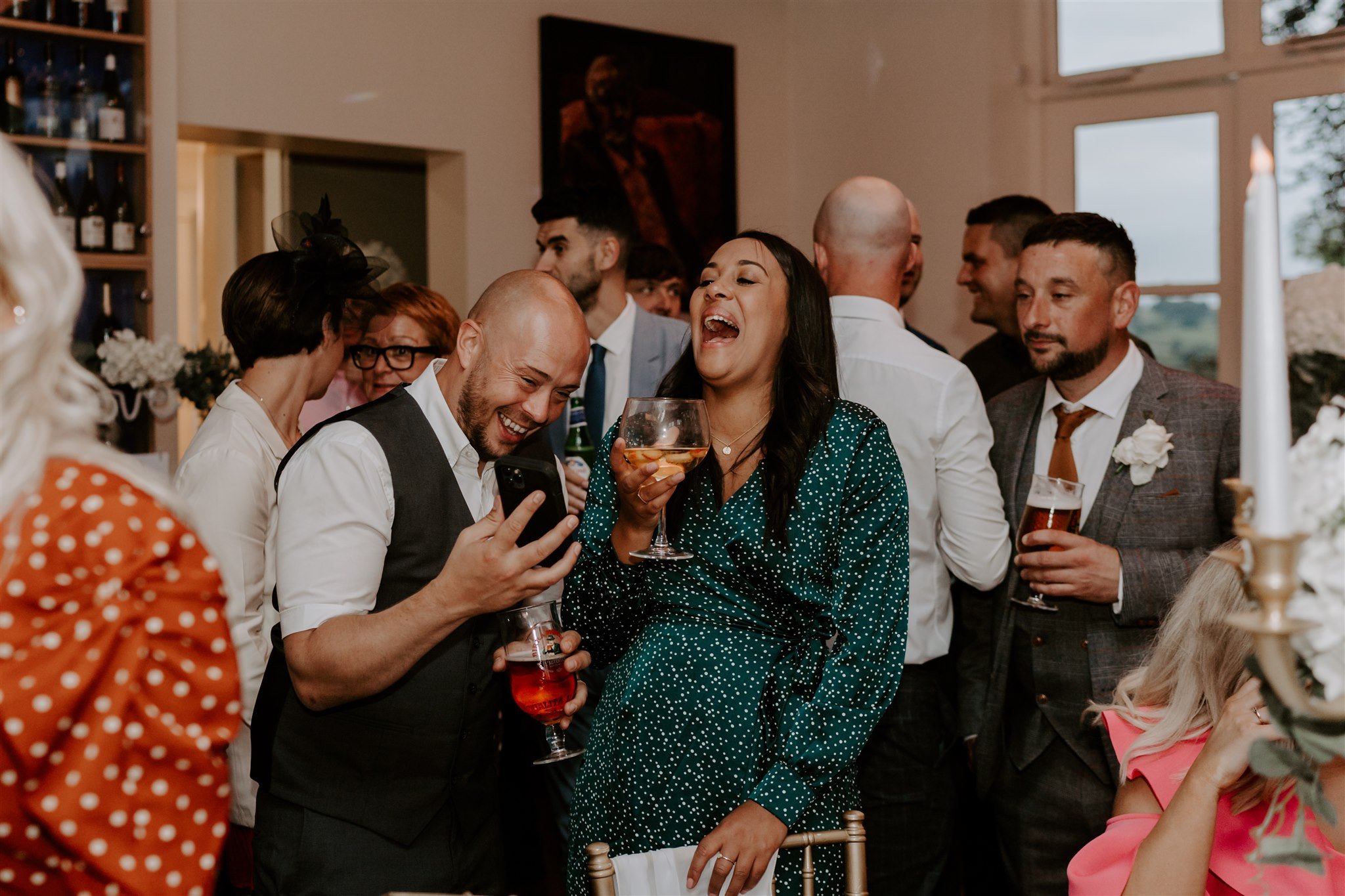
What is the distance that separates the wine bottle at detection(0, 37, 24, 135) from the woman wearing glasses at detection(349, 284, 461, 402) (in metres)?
1.79

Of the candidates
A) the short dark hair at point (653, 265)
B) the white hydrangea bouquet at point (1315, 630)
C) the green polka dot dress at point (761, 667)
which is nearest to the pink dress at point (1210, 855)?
the green polka dot dress at point (761, 667)

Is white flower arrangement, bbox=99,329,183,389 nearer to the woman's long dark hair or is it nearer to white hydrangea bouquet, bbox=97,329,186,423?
white hydrangea bouquet, bbox=97,329,186,423

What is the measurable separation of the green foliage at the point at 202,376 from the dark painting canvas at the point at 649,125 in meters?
1.84

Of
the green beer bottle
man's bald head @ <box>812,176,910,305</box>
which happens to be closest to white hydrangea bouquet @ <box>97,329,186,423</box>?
the green beer bottle

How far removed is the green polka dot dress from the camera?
1848mm

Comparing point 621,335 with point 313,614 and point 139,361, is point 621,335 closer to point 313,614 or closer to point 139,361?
point 139,361

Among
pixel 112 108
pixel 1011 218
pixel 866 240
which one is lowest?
pixel 866 240

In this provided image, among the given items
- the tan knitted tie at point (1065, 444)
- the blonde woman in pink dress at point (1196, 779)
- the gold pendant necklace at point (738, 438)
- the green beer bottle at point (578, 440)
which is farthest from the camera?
the green beer bottle at point (578, 440)

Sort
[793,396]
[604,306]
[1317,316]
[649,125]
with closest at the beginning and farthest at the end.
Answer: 1. [793,396]
2. [1317,316]
3. [604,306]
4. [649,125]

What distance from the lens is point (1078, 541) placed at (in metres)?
2.20

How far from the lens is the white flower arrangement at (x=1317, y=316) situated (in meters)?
2.82

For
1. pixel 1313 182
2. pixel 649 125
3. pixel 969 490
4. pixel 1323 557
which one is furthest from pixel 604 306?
pixel 1313 182

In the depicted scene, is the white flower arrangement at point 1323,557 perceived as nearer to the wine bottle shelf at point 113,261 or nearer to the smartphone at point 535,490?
the smartphone at point 535,490

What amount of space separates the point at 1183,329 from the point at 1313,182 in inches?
30.4
